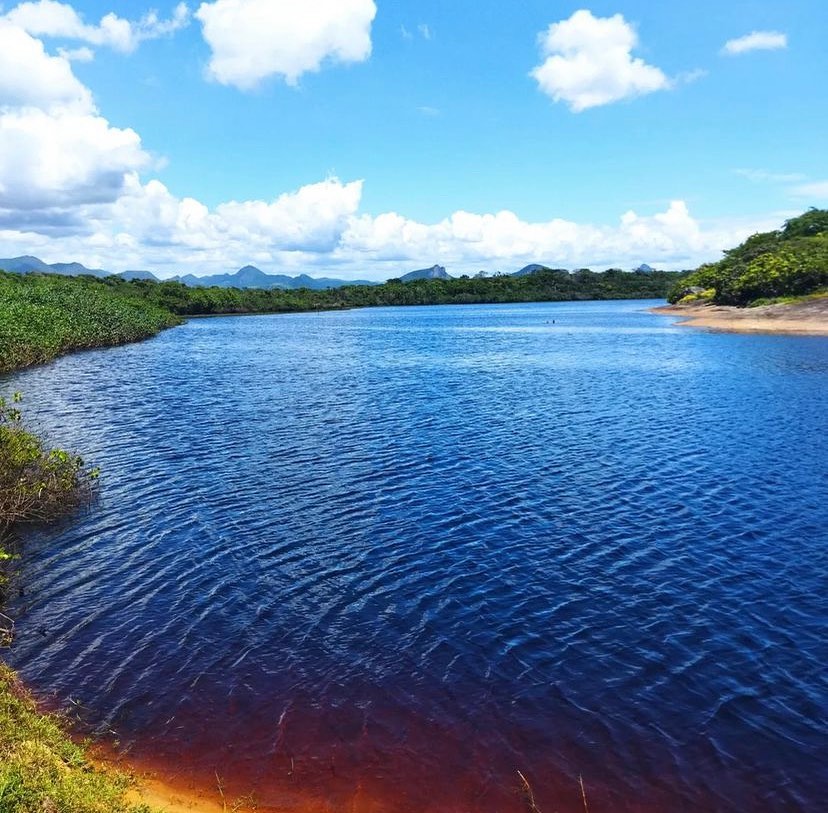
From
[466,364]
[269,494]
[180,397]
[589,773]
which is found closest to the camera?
[589,773]

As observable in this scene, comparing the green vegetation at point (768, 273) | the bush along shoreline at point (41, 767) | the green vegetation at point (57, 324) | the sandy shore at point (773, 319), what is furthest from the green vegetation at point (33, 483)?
the green vegetation at point (768, 273)

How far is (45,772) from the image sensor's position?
360 inches

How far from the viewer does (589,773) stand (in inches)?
441

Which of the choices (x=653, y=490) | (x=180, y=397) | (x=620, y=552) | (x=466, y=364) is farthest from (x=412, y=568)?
(x=466, y=364)

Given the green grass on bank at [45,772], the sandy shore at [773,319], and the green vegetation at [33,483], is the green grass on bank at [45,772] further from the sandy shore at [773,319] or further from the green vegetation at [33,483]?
the sandy shore at [773,319]

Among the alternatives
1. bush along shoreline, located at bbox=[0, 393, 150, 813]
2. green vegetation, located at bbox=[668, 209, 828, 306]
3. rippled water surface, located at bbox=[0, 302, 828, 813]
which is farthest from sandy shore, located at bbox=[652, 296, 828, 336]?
bush along shoreline, located at bbox=[0, 393, 150, 813]

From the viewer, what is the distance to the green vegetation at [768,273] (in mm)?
108562

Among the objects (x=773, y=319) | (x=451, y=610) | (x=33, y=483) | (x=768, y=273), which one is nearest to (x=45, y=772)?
(x=451, y=610)

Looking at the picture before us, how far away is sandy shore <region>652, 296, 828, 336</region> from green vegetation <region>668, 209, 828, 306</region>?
164 inches

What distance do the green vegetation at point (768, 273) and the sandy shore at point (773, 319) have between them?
4.16 meters

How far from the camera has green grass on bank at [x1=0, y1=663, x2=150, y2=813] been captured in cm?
830

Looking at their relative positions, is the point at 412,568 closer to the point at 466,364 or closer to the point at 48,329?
the point at 466,364

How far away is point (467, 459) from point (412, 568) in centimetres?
1199

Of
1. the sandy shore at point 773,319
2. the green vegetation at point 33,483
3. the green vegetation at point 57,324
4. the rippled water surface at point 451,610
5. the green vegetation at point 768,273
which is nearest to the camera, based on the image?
the rippled water surface at point 451,610
